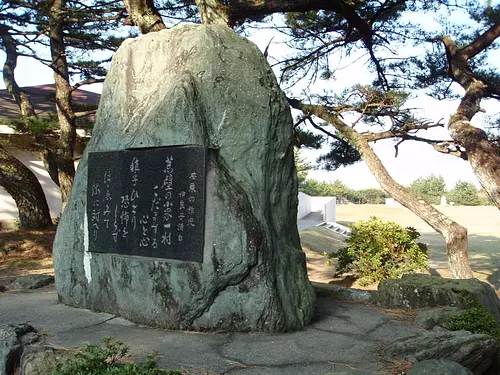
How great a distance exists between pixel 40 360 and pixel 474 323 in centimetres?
326

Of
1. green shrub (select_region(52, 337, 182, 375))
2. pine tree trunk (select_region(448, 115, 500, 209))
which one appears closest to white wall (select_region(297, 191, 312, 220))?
pine tree trunk (select_region(448, 115, 500, 209))

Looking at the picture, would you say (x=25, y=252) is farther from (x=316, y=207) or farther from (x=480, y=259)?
(x=316, y=207)

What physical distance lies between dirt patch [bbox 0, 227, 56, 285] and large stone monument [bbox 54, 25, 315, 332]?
16.2 ft

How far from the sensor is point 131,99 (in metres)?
4.62

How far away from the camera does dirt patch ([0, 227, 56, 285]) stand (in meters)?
9.06

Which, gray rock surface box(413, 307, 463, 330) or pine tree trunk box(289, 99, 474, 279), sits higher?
pine tree trunk box(289, 99, 474, 279)

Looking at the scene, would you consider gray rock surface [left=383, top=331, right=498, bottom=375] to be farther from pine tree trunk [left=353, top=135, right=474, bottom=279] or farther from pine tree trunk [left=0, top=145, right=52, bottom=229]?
pine tree trunk [left=0, top=145, right=52, bottom=229]

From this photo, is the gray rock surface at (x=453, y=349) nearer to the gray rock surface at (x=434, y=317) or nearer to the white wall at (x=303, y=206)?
the gray rock surface at (x=434, y=317)

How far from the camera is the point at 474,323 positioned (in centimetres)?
397

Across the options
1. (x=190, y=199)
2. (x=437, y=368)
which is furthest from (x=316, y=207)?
(x=437, y=368)

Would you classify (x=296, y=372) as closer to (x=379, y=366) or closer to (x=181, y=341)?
(x=379, y=366)

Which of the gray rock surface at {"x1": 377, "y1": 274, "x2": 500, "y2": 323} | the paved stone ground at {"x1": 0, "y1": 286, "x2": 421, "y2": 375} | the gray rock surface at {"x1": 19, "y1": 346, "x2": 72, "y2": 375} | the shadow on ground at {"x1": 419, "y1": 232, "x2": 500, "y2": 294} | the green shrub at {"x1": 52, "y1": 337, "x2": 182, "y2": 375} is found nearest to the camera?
the green shrub at {"x1": 52, "y1": 337, "x2": 182, "y2": 375}

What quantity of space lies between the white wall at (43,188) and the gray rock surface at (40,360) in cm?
1185

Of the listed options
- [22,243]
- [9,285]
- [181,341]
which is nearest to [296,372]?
[181,341]
